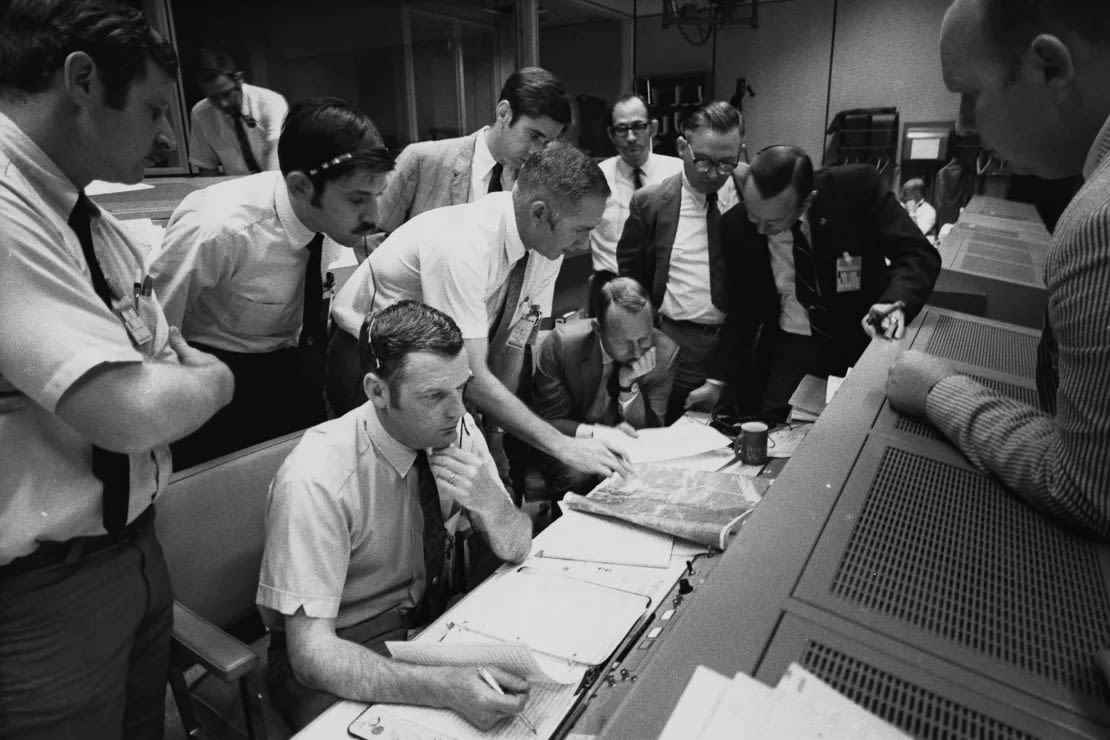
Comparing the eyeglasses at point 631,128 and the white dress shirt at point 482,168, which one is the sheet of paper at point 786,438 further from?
the eyeglasses at point 631,128

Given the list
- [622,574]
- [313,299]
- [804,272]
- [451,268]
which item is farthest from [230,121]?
[622,574]

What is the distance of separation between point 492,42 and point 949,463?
620 cm

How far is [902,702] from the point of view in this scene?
0.55 metres

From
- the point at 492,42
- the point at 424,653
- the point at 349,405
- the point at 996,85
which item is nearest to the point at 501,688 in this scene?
the point at 424,653

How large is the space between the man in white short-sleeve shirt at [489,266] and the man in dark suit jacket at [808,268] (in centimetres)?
68

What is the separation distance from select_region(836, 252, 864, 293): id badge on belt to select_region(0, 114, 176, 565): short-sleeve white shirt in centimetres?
201

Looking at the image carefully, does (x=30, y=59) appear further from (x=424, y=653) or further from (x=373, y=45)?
(x=373, y=45)

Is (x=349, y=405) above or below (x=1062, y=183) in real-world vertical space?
below

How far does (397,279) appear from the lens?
6.17 feet

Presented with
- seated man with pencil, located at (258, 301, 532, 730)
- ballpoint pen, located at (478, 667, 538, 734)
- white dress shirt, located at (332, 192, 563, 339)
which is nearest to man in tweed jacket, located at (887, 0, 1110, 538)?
ballpoint pen, located at (478, 667, 538, 734)

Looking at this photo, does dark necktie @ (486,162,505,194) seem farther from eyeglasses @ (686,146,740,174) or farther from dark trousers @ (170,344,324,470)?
dark trousers @ (170,344,324,470)

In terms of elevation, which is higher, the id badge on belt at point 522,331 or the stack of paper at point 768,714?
the stack of paper at point 768,714

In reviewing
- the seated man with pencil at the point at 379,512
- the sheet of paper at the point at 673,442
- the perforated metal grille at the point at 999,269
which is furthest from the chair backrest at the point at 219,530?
the perforated metal grille at the point at 999,269

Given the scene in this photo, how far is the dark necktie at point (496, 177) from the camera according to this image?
2535 mm
